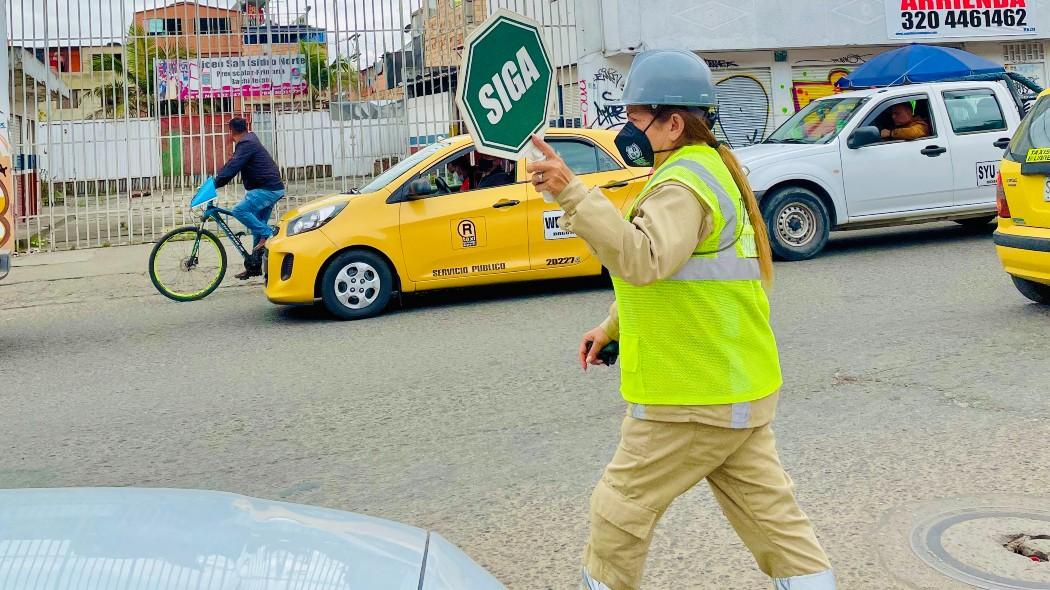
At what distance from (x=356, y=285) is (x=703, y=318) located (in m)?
6.95

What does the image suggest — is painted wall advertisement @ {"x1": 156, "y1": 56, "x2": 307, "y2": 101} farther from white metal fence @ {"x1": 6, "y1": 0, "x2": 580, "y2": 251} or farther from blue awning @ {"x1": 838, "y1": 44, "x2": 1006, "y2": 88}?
blue awning @ {"x1": 838, "y1": 44, "x2": 1006, "y2": 88}

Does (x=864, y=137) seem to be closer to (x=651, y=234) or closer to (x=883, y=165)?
(x=883, y=165)

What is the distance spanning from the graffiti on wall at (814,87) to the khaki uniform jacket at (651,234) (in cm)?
1878

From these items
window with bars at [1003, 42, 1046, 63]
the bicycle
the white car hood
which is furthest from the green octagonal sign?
window with bars at [1003, 42, 1046, 63]

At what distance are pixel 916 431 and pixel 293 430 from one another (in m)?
3.24

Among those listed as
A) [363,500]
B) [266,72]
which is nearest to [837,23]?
[266,72]

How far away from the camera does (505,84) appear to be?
2.98m

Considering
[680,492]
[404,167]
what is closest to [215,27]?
[404,167]

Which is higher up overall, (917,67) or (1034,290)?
(917,67)

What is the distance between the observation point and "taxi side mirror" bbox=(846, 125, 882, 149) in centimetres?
1143

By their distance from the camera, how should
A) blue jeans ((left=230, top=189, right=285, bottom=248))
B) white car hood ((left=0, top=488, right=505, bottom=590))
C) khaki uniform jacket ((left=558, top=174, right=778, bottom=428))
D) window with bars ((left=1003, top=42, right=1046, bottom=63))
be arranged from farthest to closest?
window with bars ((left=1003, top=42, right=1046, bottom=63)), blue jeans ((left=230, top=189, right=285, bottom=248)), khaki uniform jacket ((left=558, top=174, right=778, bottom=428)), white car hood ((left=0, top=488, right=505, bottom=590))

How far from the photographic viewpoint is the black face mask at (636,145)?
3.04 metres

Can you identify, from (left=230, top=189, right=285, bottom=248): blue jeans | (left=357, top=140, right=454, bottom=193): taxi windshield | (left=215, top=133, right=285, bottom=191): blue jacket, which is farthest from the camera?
(left=215, top=133, right=285, bottom=191): blue jacket

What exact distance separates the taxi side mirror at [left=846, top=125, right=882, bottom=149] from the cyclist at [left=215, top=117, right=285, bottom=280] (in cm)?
601
